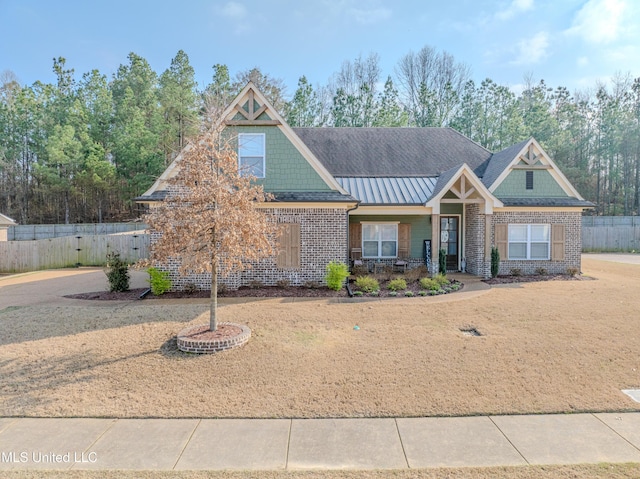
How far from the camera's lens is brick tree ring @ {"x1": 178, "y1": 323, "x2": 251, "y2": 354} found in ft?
21.3

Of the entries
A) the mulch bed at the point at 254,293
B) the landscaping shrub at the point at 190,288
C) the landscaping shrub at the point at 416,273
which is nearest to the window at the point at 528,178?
the landscaping shrub at the point at 416,273

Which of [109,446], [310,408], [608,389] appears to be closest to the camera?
[109,446]

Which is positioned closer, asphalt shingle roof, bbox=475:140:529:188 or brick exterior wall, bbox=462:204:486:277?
brick exterior wall, bbox=462:204:486:277

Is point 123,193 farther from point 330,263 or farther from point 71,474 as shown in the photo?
A: point 71,474

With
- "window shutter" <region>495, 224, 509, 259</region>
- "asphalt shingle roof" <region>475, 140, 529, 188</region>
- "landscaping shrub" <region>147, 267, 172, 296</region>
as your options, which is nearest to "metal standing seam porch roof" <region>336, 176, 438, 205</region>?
"asphalt shingle roof" <region>475, 140, 529, 188</region>

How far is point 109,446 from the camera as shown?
12.7 feet

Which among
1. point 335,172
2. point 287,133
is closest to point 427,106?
point 335,172

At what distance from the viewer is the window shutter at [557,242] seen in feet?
49.2

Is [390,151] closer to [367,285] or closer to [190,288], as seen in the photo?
[367,285]

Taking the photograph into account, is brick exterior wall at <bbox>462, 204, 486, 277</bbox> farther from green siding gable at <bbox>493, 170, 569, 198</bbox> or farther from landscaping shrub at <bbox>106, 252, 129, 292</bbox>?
landscaping shrub at <bbox>106, 252, 129, 292</bbox>

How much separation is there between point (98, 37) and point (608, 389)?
21.8 meters

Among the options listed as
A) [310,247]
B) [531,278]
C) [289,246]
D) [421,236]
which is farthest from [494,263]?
[289,246]

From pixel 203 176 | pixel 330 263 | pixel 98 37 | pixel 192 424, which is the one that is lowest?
pixel 192 424

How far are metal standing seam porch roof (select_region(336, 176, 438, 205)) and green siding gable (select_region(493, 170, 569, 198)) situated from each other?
2.87 metres
